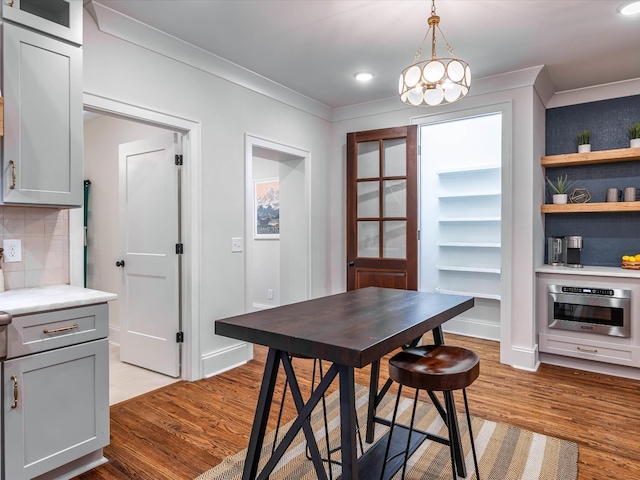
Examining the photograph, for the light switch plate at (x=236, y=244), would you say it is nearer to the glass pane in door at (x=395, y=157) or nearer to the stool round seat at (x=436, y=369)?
the glass pane in door at (x=395, y=157)

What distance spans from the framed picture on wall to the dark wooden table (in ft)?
11.9

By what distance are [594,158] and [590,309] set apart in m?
1.35

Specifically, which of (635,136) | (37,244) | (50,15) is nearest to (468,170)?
(635,136)

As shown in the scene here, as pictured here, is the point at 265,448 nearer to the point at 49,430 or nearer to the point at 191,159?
the point at 49,430

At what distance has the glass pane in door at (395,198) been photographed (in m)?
4.21

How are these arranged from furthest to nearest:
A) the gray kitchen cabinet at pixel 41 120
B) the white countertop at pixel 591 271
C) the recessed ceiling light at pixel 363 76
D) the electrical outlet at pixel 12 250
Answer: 1. the recessed ceiling light at pixel 363 76
2. the white countertop at pixel 591 271
3. the electrical outlet at pixel 12 250
4. the gray kitchen cabinet at pixel 41 120

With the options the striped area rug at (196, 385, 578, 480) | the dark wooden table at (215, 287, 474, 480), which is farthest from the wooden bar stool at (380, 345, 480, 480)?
the striped area rug at (196, 385, 578, 480)

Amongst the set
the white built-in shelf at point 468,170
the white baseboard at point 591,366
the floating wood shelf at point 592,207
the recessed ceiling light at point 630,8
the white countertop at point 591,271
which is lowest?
the white baseboard at point 591,366

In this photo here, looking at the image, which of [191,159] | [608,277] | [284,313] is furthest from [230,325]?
[608,277]

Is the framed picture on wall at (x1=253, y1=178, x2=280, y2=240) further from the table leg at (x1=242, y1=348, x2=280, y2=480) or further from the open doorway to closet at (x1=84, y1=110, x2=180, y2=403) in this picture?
the table leg at (x1=242, y1=348, x2=280, y2=480)

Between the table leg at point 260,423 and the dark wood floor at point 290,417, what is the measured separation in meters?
0.55

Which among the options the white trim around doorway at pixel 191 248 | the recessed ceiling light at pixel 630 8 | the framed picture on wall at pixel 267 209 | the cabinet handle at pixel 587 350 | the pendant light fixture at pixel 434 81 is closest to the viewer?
the pendant light fixture at pixel 434 81

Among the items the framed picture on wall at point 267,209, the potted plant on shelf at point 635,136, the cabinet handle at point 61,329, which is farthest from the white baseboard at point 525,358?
the cabinet handle at point 61,329

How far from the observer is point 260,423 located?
165 centimetres
